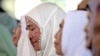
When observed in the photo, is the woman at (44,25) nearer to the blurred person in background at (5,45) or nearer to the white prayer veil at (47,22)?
the white prayer veil at (47,22)

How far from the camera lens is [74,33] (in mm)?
1010

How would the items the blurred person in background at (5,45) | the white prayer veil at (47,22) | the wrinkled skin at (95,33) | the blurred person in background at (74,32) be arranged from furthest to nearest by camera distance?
the blurred person in background at (5,45) → the white prayer veil at (47,22) → the blurred person in background at (74,32) → the wrinkled skin at (95,33)

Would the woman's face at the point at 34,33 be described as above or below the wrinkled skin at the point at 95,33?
below

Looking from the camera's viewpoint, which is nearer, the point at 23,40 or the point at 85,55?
the point at 85,55

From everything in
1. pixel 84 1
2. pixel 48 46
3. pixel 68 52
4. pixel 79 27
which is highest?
pixel 84 1

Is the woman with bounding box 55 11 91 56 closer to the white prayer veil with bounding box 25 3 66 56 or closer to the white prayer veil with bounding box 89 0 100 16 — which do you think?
the white prayer veil with bounding box 89 0 100 16

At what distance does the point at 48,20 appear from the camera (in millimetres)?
1639

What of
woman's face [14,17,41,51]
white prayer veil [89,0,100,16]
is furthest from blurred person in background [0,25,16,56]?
white prayer veil [89,0,100,16]

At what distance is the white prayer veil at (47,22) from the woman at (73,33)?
501 mm

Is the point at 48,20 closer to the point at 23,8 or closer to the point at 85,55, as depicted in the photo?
the point at 85,55

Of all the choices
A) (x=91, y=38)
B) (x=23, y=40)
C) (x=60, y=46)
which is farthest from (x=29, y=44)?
(x=91, y=38)

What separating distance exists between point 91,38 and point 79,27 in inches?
13.9

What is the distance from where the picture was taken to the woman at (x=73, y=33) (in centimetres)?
98

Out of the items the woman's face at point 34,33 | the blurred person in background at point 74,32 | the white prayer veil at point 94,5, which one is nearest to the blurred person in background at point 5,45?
the woman's face at point 34,33
